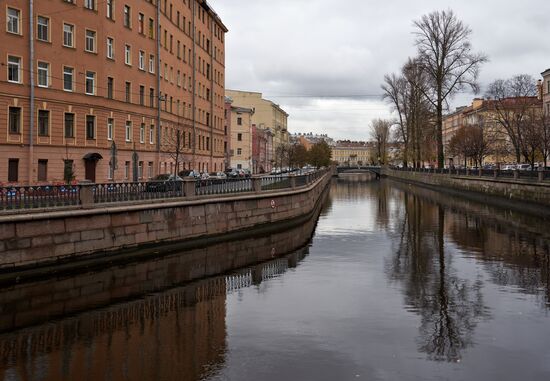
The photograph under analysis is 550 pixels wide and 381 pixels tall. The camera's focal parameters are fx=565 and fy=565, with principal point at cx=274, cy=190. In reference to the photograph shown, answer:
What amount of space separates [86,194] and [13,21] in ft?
65.7

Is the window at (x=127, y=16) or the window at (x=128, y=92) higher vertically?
the window at (x=127, y=16)

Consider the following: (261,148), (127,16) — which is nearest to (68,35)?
(127,16)

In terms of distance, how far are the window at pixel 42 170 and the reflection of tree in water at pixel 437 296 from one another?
71.0 feet

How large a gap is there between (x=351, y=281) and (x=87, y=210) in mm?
8531

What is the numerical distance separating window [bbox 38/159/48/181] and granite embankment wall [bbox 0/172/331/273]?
1490 cm

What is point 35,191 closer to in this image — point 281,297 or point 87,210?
point 87,210

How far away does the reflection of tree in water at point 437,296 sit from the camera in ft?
35.1

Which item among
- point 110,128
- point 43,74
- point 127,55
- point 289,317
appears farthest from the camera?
point 127,55

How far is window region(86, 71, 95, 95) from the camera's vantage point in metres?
38.4

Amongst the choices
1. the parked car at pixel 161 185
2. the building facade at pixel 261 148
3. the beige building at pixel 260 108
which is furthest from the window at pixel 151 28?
the beige building at pixel 260 108

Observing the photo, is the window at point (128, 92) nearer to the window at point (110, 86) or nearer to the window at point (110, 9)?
the window at point (110, 86)

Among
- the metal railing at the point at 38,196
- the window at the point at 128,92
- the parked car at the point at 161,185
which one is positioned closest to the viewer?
the metal railing at the point at 38,196

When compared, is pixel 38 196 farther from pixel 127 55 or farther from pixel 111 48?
pixel 127 55

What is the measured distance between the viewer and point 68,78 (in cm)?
3672
